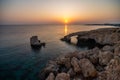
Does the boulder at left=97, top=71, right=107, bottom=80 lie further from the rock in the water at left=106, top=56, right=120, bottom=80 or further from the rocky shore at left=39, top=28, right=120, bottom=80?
the rock in the water at left=106, top=56, right=120, bottom=80

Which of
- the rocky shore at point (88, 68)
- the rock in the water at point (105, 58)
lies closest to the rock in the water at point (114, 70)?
the rocky shore at point (88, 68)

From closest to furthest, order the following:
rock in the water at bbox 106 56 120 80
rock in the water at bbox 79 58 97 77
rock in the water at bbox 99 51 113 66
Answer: rock in the water at bbox 106 56 120 80 < rock in the water at bbox 79 58 97 77 < rock in the water at bbox 99 51 113 66

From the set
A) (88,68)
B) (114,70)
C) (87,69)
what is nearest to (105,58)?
(88,68)

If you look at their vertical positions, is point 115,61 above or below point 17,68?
above

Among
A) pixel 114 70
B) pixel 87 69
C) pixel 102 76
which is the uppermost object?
pixel 114 70

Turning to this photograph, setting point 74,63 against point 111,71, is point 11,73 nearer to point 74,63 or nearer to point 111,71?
point 74,63

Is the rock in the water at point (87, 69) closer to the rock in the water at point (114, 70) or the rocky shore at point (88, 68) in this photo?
the rocky shore at point (88, 68)

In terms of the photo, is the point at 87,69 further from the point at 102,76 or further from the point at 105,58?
the point at 105,58

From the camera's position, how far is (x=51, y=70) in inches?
907

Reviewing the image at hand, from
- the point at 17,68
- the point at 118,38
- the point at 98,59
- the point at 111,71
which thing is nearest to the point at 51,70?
the point at 98,59

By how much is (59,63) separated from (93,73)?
7.04 meters

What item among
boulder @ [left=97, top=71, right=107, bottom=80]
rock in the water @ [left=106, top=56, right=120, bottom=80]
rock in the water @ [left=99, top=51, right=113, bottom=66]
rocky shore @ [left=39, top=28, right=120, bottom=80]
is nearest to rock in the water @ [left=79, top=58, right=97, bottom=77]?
rocky shore @ [left=39, top=28, right=120, bottom=80]

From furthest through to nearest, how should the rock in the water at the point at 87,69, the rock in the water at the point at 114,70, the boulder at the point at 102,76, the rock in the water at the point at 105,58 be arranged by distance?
the rock in the water at the point at 105,58 → the rock in the water at the point at 87,69 → the boulder at the point at 102,76 → the rock in the water at the point at 114,70

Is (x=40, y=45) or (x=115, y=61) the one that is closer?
(x=115, y=61)
